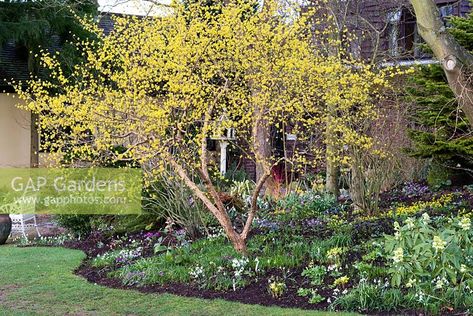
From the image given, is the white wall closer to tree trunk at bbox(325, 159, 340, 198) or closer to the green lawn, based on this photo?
tree trunk at bbox(325, 159, 340, 198)

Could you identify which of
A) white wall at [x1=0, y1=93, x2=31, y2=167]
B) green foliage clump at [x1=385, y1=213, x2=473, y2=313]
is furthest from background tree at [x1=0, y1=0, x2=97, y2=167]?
green foliage clump at [x1=385, y1=213, x2=473, y2=313]

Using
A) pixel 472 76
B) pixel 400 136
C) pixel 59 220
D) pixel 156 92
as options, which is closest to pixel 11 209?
pixel 59 220

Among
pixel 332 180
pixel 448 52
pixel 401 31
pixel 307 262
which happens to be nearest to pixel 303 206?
pixel 332 180

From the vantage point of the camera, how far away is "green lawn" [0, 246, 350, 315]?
5.52 meters

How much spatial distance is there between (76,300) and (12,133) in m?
13.1

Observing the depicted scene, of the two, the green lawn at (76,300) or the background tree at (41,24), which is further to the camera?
the background tree at (41,24)

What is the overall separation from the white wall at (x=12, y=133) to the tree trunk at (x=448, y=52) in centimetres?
1428

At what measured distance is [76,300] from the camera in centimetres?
606

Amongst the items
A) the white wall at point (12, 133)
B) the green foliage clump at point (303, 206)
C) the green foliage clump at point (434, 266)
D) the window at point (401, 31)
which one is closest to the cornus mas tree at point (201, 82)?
the green foliage clump at point (434, 266)

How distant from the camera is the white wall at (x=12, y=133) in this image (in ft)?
58.0

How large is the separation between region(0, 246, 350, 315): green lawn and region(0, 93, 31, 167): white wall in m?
10.7

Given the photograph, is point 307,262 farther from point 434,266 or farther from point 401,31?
point 401,31

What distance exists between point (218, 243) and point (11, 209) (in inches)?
222

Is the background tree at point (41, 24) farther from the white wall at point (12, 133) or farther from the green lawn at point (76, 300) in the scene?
the green lawn at point (76, 300)
